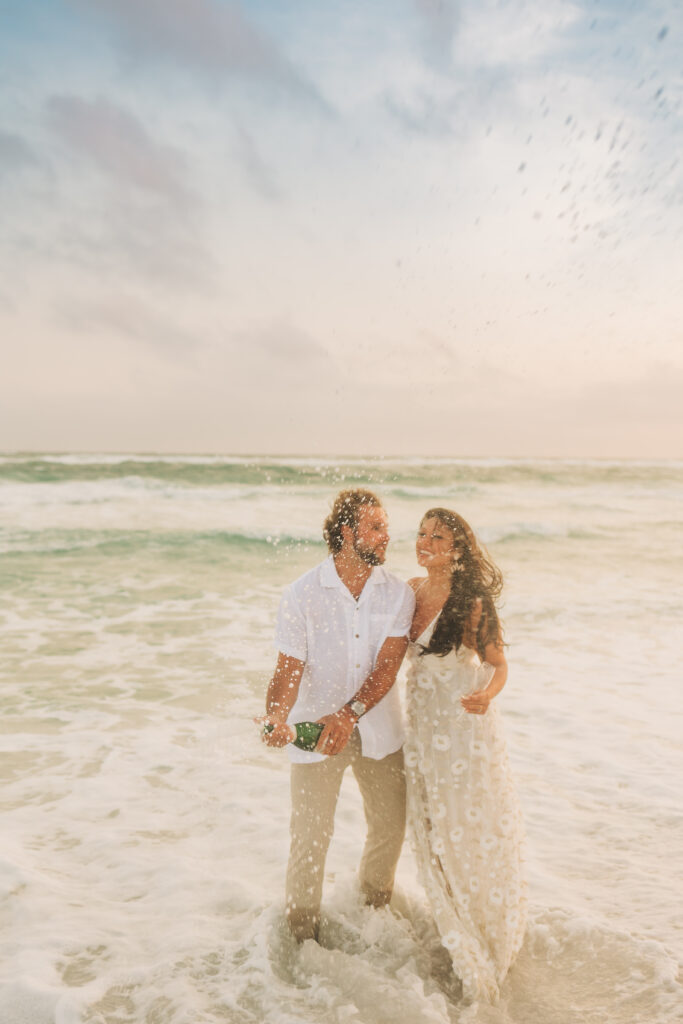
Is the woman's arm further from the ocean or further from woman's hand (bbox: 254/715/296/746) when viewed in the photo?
the ocean

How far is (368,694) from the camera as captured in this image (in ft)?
10.0

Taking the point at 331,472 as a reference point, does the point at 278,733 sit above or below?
above

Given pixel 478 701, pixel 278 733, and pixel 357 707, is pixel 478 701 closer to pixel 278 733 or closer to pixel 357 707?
pixel 357 707

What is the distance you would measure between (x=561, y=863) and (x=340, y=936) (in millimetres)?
1727

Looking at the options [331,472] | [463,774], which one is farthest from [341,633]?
[331,472]

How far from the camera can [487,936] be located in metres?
3.18

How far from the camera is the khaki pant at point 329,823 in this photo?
124 inches

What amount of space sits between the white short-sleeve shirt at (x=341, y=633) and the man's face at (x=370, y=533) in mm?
96

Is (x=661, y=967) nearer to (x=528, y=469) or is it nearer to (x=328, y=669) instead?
(x=328, y=669)

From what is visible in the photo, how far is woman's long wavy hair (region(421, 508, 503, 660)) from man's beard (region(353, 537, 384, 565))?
0.98 ft

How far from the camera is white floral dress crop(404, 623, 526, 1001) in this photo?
10.2 feet

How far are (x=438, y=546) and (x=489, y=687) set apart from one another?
2.06 ft

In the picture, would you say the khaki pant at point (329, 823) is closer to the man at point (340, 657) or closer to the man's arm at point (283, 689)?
the man at point (340, 657)

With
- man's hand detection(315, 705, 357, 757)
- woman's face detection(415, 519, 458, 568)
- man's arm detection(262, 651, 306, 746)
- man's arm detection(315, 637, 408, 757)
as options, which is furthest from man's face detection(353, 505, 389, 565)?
man's hand detection(315, 705, 357, 757)
